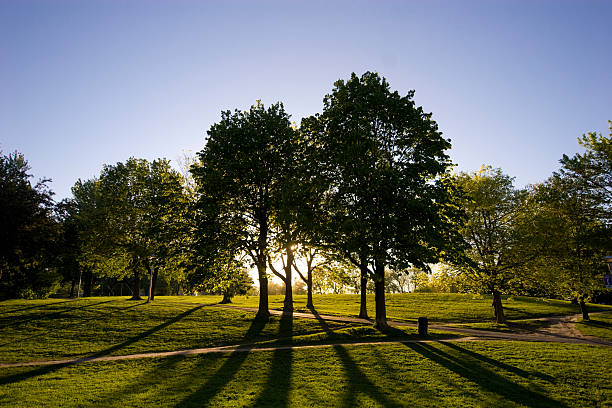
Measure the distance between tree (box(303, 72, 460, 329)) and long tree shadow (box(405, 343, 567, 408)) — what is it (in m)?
5.01

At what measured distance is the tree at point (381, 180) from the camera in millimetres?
20875

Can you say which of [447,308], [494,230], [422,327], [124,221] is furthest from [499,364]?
[124,221]

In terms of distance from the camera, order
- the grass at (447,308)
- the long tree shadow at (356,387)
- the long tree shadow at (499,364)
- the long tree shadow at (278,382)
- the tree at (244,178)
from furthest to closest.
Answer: the grass at (447,308), the tree at (244,178), the long tree shadow at (499,364), the long tree shadow at (278,382), the long tree shadow at (356,387)

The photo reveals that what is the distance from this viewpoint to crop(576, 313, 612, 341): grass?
92.0ft

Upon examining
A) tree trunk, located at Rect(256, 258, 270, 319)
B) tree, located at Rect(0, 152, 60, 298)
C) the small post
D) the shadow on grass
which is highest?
tree, located at Rect(0, 152, 60, 298)

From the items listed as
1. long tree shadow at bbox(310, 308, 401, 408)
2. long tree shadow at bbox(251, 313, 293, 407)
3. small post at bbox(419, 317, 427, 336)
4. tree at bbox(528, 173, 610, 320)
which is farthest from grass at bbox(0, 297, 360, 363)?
tree at bbox(528, 173, 610, 320)

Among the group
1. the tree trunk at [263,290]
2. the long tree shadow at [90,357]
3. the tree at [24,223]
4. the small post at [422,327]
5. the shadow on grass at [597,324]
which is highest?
the tree at [24,223]

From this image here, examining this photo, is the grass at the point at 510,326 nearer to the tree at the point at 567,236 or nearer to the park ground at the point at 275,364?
the park ground at the point at 275,364

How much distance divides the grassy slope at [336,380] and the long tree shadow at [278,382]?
0.13ft

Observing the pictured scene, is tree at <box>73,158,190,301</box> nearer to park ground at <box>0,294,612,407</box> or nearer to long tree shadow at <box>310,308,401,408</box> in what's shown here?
park ground at <box>0,294,612,407</box>

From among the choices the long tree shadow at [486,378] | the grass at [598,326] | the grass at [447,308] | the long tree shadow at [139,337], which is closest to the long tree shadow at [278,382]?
the long tree shadow at [486,378]

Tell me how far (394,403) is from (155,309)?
89.6 feet

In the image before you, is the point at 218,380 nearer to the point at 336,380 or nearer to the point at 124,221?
the point at 336,380

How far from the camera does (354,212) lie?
2234 cm
